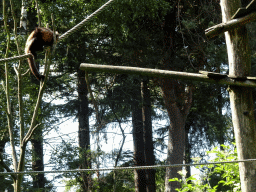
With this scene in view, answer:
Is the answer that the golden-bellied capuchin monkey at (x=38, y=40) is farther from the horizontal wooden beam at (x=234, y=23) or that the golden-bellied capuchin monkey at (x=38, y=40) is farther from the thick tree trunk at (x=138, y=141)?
the thick tree trunk at (x=138, y=141)

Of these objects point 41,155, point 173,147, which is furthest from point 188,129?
point 41,155

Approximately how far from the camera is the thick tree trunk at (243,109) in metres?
3.31

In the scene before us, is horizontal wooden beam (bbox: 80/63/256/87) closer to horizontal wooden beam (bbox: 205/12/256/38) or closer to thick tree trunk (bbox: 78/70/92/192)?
horizontal wooden beam (bbox: 205/12/256/38)

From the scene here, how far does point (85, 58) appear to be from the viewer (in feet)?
35.8

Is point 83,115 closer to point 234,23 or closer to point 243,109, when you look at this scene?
point 243,109

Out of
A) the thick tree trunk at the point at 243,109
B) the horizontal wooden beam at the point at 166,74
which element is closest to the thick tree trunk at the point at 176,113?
the thick tree trunk at the point at 243,109

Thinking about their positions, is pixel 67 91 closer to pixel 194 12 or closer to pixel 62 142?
pixel 62 142

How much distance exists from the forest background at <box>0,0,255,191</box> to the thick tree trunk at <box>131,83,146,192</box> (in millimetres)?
39

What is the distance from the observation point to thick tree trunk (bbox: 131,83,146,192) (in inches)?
467

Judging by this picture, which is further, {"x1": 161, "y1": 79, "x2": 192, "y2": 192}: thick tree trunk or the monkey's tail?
{"x1": 161, "y1": 79, "x2": 192, "y2": 192}: thick tree trunk

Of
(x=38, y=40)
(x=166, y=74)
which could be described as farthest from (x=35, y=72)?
(x=166, y=74)

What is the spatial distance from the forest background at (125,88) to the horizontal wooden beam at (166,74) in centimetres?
551

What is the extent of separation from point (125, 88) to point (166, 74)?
8849mm

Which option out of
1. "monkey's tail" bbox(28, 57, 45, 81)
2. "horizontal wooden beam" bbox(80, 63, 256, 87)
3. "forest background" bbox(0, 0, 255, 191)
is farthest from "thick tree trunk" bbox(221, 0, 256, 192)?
"forest background" bbox(0, 0, 255, 191)
